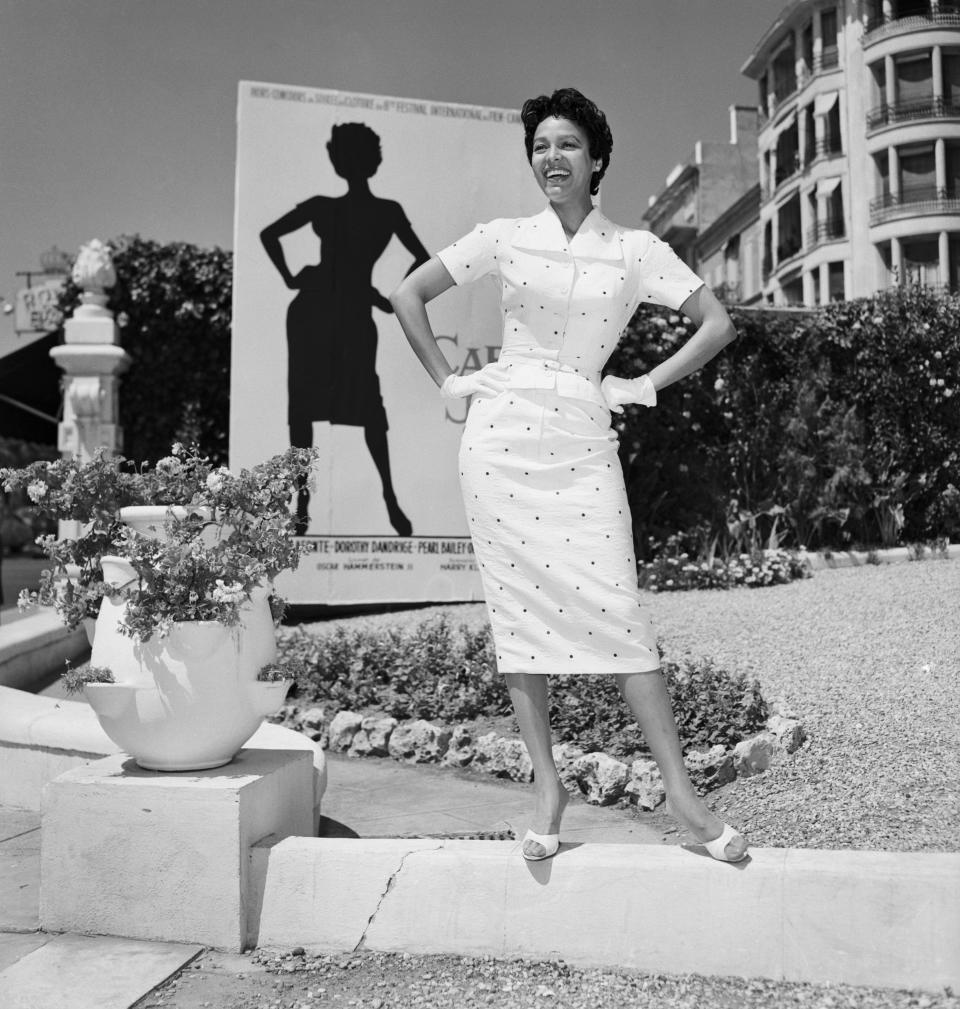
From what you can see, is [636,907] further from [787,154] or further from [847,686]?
[787,154]

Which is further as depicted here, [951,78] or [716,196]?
[716,196]

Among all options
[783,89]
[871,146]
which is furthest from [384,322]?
[783,89]

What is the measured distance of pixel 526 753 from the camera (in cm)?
419

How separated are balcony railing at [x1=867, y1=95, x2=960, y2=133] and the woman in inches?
1296

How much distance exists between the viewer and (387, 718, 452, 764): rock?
4441 mm

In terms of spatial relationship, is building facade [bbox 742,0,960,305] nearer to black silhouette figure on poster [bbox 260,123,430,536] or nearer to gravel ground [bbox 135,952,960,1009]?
black silhouette figure on poster [bbox 260,123,430,536]

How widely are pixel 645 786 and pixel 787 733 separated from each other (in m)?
0.63

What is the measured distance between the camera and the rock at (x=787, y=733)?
385cm

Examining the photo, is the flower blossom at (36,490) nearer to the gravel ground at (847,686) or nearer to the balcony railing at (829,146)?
the gravel ground at (847,686)

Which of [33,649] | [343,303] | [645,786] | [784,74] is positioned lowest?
[645,786]

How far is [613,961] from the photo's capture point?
7.32 feet

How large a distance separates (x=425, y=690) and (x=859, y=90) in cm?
3282

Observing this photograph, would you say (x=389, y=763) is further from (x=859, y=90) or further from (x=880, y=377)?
(x=859, y=90)

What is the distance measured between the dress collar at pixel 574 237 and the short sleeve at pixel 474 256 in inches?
2.6
